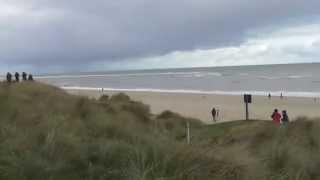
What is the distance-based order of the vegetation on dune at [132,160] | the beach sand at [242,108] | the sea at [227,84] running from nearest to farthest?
the vegetation on dune at [132,160] < the beach sand at [242,108] < the sea at [227,84]

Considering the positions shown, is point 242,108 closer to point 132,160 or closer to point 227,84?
point 132,160

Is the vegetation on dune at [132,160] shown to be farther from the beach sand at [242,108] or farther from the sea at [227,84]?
the sea at [227,84]

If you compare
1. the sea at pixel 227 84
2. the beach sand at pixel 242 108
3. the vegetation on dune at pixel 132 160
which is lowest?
the beach sand at pixel 242 108

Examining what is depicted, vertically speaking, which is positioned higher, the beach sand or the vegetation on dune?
the vegetation on dune

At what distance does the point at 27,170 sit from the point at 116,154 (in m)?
1.18

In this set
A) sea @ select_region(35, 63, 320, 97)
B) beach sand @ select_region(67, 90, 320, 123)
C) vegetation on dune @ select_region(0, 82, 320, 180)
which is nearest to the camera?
vegetation on dune @ select_region(0, 82, 320, 180)

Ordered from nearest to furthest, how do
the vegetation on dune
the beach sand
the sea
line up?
1. the vegetation on dune
2. the beach sand
3. the sea

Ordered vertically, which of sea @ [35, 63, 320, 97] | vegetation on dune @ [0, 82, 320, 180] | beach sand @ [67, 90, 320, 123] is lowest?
beach sand @ [67, 90, 320, 123]

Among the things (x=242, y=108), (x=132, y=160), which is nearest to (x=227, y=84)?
(x=242, y=108)

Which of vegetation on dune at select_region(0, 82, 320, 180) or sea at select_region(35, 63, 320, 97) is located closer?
vegetation on dune at select_region(0, 82, 320, 180)

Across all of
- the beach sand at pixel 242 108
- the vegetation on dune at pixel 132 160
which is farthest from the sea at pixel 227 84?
the vegetation on dune at pixel 132 160

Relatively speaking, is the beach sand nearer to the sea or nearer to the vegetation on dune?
the sea

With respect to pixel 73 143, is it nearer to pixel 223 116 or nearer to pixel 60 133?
pixel 60 133

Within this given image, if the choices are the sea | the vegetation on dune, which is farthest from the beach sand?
the vegetation on dune
